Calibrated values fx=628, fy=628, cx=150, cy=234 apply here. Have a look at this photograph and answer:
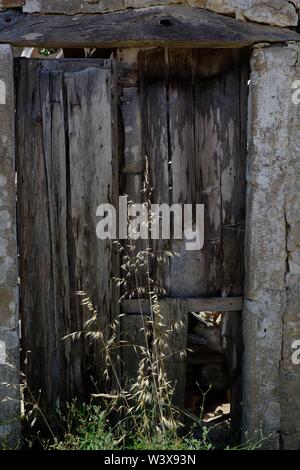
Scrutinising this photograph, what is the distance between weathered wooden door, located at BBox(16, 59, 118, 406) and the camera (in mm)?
3803

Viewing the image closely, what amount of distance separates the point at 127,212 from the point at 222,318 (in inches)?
37.1

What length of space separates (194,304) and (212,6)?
1813 mm

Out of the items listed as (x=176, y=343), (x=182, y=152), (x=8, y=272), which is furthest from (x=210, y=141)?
(x=8, y=272)

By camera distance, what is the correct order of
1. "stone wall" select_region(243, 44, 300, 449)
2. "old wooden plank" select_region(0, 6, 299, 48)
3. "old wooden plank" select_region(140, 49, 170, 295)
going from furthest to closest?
"old wooden plank" select_region(140, 49, 170, 295) < "stone wall" select_region(243, 44, 300, 449) < "old wooden plank" select_region(0, 6, 299, 48)

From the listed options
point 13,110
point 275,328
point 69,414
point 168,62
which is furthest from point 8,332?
point 168,62

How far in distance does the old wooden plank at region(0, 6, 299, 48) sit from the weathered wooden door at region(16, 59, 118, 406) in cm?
21

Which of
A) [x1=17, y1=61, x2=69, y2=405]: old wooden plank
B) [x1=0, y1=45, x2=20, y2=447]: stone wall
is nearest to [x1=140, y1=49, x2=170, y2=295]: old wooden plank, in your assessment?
[x1=17, y1=61, x2=69, y2=405]: old wooden plank

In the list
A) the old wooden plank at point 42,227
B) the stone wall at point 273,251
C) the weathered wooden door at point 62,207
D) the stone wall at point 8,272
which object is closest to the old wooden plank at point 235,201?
the stone wall at point 273,251

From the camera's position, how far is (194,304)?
398 centimetres

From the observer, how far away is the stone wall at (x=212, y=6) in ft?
12.0

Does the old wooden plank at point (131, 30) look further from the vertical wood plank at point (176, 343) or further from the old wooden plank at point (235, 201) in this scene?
the vertical wood plank at point (176, 343)

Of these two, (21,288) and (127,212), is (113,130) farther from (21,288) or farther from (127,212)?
(21,288)

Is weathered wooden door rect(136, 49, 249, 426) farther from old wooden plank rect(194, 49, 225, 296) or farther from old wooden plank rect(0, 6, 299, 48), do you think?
old wooden plank rect(0, 6, 299, 48)

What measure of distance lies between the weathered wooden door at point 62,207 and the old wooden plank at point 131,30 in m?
0.21
